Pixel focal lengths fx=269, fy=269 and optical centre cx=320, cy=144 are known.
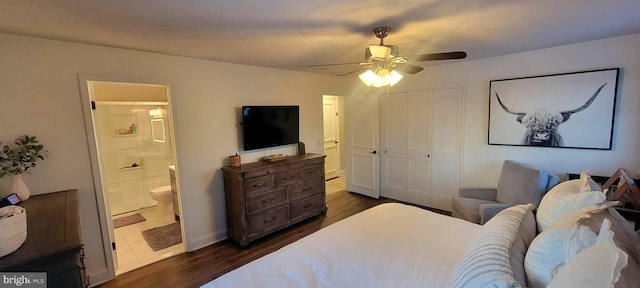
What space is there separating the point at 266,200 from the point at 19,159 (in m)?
2.16

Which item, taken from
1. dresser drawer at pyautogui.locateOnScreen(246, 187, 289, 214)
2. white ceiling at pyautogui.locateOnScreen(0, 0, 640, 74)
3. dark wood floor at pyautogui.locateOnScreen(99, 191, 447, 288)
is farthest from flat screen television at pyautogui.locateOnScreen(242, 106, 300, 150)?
dark wood floor at pyautogui.locateOnScreen(99, 191, 447, 288)

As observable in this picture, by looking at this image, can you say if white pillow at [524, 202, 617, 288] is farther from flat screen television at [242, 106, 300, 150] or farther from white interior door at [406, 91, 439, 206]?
white interior door at [406, 91, 439, 206]

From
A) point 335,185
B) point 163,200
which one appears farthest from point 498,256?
point 335,185

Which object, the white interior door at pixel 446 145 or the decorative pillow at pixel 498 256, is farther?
the white interior door at pixel 446 145

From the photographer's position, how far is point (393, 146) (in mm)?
4691

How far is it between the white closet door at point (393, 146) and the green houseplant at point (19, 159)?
14.0 feet

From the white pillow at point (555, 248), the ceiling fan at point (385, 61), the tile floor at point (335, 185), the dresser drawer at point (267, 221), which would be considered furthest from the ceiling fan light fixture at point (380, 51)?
the tile floor at point (335, 185)

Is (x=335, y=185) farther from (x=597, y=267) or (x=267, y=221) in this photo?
(x=597, y=267)

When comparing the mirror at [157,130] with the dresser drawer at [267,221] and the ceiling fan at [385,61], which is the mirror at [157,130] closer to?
the dresser drawer at [267,221]

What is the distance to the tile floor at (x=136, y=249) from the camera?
114 inches

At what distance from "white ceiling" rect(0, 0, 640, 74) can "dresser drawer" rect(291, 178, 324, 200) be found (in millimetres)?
1812

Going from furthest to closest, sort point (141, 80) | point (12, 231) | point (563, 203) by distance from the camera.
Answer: point (141, 80) < point (563, 203) < point (12, 231)

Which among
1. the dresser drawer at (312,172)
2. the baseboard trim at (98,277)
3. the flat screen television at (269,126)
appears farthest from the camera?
the dresser drawer at (312,172)

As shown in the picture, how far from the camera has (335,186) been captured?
5.75 meters
